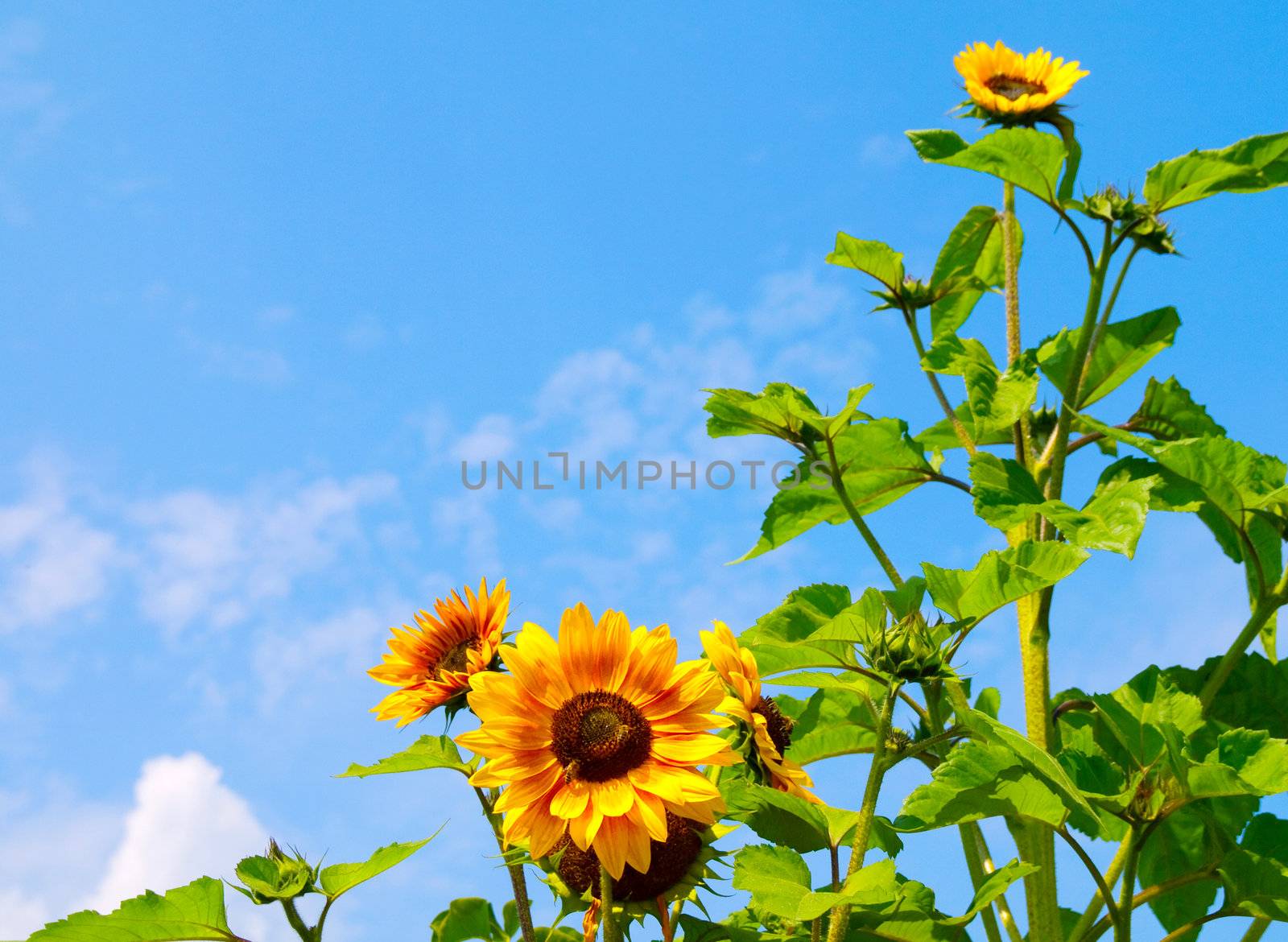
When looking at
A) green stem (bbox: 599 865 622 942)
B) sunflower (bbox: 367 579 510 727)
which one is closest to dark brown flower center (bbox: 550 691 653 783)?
green stem (bbox: 599 865 622 942)

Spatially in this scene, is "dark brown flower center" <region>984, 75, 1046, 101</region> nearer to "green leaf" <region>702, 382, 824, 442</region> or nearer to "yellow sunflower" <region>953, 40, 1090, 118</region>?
"yellow sunflower" <region>953, 40, 1090, 118</region>

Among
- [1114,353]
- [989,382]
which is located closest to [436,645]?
[989,382]

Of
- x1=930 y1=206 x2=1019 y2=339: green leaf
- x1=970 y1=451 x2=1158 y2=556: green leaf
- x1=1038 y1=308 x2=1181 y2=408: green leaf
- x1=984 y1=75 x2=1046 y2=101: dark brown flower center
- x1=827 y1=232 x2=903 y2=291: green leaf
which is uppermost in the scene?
x1=984 y1=75 x2=1046 y2=101: dark brown flower center

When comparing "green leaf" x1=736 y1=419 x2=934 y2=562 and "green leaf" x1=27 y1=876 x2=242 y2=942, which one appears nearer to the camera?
"green leaf" x1=27 y1=876 x2=242 y2=942

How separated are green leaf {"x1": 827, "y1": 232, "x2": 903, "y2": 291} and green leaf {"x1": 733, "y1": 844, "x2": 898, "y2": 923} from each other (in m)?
1.55

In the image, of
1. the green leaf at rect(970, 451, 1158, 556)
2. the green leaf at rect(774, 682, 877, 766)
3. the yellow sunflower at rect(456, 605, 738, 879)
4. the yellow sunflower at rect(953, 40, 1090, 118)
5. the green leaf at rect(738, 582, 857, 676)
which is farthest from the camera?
the yellow sunflower at rect(953, 40, 1090, 118)

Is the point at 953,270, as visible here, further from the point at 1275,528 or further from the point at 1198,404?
the point at 1275,528

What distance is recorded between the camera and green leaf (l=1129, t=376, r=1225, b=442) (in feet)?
9.48

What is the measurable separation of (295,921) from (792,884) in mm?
720

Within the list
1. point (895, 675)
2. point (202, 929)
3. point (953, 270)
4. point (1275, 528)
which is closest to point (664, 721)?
point (895, 675)

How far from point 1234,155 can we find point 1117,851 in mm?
1487

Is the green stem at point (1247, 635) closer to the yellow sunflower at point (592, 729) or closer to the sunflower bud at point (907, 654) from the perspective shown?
the sunflower bud at point (907, 654)

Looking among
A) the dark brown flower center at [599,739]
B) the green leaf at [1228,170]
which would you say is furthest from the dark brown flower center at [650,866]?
the green leaf at [1228,170]

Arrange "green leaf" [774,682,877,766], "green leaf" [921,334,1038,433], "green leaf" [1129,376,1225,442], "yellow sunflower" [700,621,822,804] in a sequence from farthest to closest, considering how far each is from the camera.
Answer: "green leaf" [1129,376,1225,442]
"green leaf" [774,682,877,766]
"green leaf" [921,334,1038,433]
"yellow sunflower" [700,621,822,804]
